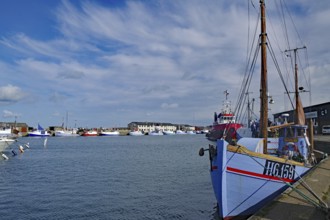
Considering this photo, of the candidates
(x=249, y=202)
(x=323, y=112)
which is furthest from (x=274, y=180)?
(x=323, y=112)

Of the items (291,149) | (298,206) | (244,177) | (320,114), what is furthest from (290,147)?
(320,114)

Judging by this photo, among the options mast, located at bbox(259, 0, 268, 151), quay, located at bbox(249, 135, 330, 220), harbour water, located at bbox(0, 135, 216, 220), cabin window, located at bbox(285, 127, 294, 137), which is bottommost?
harbour water, located at bbox(0, 135, 216, 220)

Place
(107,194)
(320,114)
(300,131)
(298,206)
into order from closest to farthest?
(298,206)
(300,131)
(107,194)
(320,114)

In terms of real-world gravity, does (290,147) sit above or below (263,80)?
below

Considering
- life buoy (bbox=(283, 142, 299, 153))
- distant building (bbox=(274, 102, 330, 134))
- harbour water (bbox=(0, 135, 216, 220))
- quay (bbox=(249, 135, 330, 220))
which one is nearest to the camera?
quay (bbox=(249, 135, 330, 220))

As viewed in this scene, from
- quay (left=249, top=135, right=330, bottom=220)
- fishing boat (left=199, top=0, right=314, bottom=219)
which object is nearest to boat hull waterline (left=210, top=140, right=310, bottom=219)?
fishing boat (left=199, top=0, right=314, bottom=219)

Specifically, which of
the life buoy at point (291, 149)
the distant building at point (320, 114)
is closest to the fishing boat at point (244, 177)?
the life buoy at point (291, 149)

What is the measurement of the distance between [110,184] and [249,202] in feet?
47.5

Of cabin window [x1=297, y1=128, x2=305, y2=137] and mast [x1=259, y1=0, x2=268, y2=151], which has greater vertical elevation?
mast [x1=259, y1=0, x2=268, y2=151]

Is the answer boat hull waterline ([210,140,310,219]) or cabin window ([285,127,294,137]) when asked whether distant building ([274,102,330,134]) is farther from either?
boat hull waterline ([210,140,310,219])

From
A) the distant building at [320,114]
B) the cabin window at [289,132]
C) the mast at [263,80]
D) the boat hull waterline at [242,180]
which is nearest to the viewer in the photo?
the boat hull waterline at [242,180]

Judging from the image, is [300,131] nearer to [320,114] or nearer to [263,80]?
[263,80]

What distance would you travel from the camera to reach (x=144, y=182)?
25.9 meters

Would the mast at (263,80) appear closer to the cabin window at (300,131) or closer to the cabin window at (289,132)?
the cabin window at (289,132)
